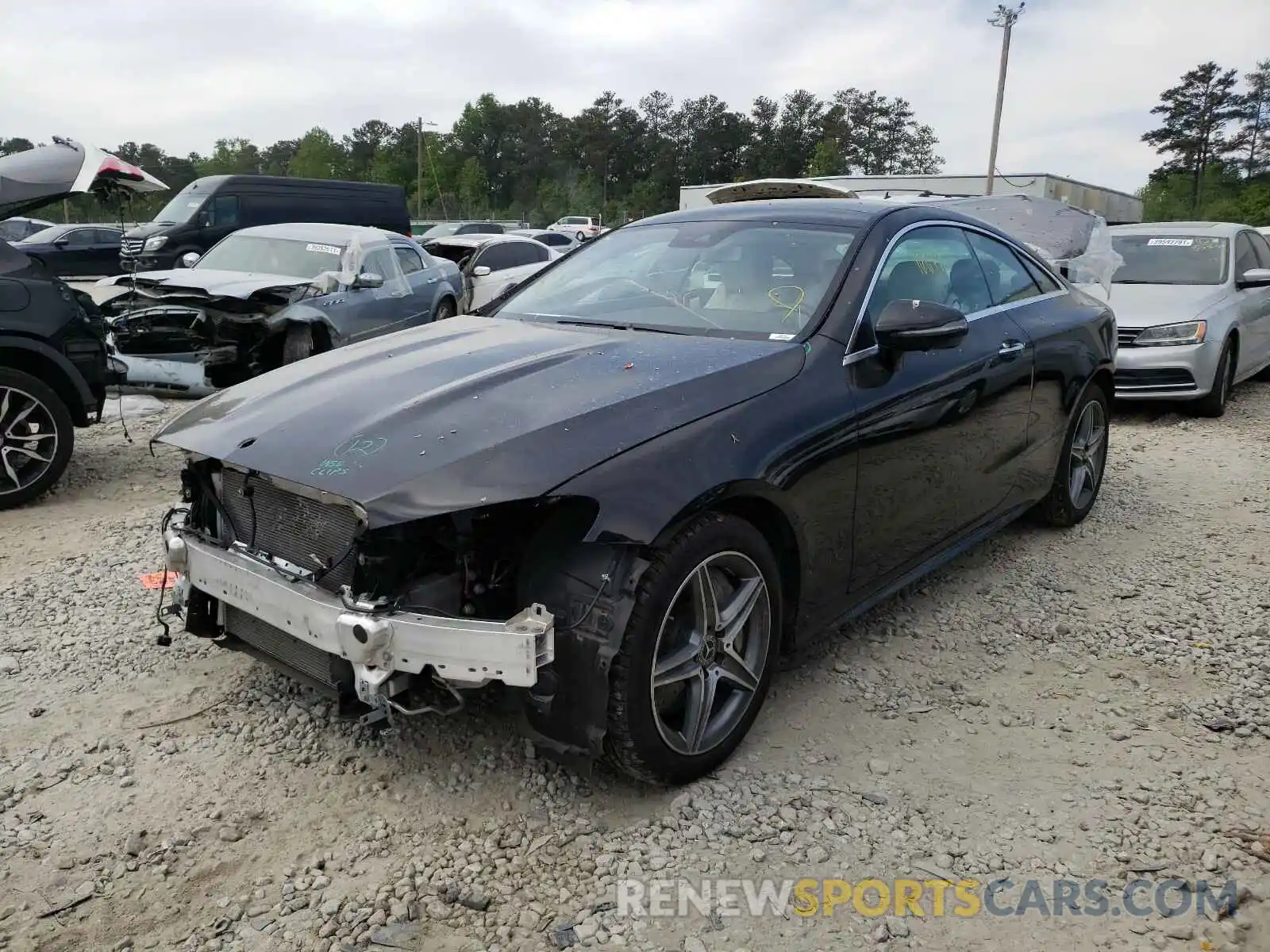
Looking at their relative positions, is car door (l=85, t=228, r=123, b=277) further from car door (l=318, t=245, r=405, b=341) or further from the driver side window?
the driver side window

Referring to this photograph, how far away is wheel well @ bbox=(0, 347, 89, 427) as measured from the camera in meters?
5.42

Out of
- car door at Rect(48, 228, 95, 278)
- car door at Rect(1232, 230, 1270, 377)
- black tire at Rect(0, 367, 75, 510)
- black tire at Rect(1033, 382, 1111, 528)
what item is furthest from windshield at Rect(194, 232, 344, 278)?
car door at Rect(48, 228, 95, 278)

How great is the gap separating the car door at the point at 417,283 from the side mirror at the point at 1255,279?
297 inches

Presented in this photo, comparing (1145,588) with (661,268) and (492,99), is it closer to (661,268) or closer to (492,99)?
(661,268)

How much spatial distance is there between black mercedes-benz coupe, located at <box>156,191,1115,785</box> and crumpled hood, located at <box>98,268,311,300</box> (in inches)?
180

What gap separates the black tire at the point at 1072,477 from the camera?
4879 mm

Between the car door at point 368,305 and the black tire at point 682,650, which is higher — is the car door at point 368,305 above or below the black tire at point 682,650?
above

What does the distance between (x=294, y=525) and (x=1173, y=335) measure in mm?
7640

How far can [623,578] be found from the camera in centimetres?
243


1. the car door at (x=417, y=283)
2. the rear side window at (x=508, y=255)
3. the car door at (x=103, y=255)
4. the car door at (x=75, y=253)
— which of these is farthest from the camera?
the car door at (x=103, y=255)

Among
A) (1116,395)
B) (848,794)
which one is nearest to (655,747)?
(848,794)

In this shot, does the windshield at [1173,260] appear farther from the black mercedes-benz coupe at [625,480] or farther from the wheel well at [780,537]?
the wheel well at [780,537]

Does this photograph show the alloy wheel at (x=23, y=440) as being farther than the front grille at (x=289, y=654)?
Yes

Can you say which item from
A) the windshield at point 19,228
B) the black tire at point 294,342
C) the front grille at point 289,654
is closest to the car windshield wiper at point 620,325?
the front grille at point 289,654
